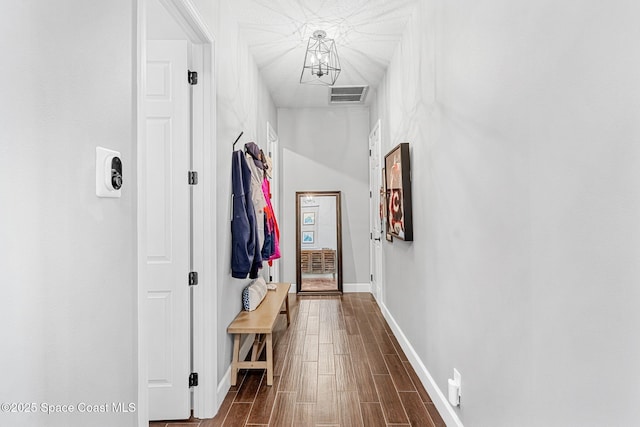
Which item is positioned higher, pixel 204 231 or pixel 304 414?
pixel 204 231

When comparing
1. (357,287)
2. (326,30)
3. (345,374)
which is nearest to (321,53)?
(326,30)

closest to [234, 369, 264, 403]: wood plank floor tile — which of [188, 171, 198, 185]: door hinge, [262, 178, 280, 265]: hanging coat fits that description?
[262, 178, 280, 265]: hanging coat

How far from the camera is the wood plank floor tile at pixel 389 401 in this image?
7.20 feet

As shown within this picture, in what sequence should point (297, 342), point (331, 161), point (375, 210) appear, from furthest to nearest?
point (331, 161), point (375, 210), point (297, 342)

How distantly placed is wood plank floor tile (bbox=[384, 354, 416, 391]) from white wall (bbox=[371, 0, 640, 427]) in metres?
0.32

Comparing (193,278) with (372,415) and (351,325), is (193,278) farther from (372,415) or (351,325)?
(351,325)

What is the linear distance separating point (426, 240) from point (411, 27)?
68.3 inches

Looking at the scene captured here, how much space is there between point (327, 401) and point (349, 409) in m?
0.17

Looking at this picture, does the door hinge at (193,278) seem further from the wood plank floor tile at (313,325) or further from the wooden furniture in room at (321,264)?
the wooden furniture in room at (321,264)

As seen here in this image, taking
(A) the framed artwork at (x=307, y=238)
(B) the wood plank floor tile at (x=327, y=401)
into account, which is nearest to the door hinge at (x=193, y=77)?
(B) the wood plank floor tile at (x=327, y=401)

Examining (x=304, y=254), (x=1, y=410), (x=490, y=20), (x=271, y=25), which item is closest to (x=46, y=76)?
(x=1, y=410)

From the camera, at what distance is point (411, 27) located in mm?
2994

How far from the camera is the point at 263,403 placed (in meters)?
2.40

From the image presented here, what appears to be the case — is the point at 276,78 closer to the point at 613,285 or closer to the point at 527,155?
the point at 527,155
